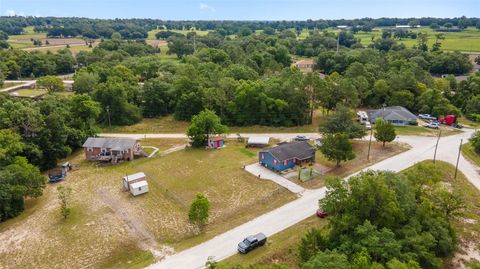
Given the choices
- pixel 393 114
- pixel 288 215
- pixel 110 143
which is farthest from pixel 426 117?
pixel 110 143

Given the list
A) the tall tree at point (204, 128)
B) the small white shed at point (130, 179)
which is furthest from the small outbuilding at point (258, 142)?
the small white shed at point (130, 179)

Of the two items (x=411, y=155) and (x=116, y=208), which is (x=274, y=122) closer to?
(x=411, y=155)

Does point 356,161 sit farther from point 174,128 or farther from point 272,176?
point 174,128

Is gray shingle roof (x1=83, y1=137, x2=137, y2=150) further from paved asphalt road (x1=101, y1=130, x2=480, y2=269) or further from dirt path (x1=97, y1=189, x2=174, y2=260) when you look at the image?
paved asphalt road (x1=101, y1=130, x2=480, y2=269)

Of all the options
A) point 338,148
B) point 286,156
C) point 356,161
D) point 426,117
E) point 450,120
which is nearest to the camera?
point 338,148

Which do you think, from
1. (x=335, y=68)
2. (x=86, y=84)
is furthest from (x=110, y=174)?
(x=335, y=68)

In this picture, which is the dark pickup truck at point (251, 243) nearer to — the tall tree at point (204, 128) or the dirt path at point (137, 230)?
the dirt path at point (137, 230)
